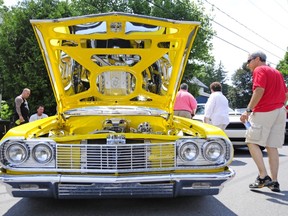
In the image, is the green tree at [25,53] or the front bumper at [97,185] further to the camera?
the green tree at [25,53]

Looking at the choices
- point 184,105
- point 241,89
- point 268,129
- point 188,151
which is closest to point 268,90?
point 268,129

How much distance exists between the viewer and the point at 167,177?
3.54 m

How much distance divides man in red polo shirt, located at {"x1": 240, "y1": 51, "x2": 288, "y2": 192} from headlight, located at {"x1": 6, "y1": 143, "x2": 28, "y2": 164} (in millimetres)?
2891

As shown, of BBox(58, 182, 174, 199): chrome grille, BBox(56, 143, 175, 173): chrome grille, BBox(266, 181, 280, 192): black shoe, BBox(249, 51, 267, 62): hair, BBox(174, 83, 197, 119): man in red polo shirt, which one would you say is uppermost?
BBox(249, 51, 267, 62): hair

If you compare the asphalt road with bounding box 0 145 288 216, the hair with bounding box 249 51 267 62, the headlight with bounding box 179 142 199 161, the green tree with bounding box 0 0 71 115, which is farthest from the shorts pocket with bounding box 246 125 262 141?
the green tree with bounding box 0 0 71 115

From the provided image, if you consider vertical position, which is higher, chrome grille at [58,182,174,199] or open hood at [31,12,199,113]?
open hood at [31,12,199,113]

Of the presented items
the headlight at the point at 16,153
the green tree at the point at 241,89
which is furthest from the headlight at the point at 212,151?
the green tree at the point at 241,89

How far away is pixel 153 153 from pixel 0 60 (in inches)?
621

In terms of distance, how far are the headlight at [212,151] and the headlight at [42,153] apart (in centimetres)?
Answer: 148

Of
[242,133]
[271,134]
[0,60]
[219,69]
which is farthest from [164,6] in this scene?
[219,69]

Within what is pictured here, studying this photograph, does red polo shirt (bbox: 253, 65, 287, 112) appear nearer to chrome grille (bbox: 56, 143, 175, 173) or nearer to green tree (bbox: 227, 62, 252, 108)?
chrome grille (bbox: 56, 143, 175, 173)

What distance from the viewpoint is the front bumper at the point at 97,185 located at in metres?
3.47

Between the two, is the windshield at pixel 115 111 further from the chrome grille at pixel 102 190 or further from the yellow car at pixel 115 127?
the chrome grille at pixel 102 190

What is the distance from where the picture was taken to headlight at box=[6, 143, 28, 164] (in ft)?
11.8
